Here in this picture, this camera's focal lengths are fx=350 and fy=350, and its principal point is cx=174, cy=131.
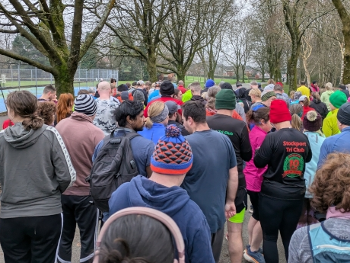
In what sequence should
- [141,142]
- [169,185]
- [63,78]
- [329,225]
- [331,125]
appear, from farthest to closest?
[63,78]
[331,125]
[141,142]
[169,185]
[329,225]

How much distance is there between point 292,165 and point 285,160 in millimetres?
96

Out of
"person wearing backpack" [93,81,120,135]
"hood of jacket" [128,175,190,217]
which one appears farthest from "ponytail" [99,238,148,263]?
"person wearing backpack" [93,81,120,135]

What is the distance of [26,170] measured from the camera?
303 centimetres

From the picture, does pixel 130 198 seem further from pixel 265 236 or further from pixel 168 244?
Answer: pixel 265 236

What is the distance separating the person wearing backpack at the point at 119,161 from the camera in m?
3.12

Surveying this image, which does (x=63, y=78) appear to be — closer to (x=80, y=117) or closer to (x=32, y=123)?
(x=80, y=117)

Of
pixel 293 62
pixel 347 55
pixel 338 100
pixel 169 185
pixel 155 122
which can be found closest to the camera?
pixel 169 185

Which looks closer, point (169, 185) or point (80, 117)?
point (169, 185)

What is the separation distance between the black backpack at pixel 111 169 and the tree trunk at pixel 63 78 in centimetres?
562

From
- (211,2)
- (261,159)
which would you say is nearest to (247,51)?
(211,2)

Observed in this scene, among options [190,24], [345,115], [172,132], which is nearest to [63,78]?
[345,115]

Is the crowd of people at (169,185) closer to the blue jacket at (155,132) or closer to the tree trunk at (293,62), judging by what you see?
the blue jacket at (155,132)

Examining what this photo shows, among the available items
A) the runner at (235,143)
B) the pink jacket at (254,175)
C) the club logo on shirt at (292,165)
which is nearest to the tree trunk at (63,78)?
the runner at (235,143)

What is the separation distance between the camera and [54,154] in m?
3.10
